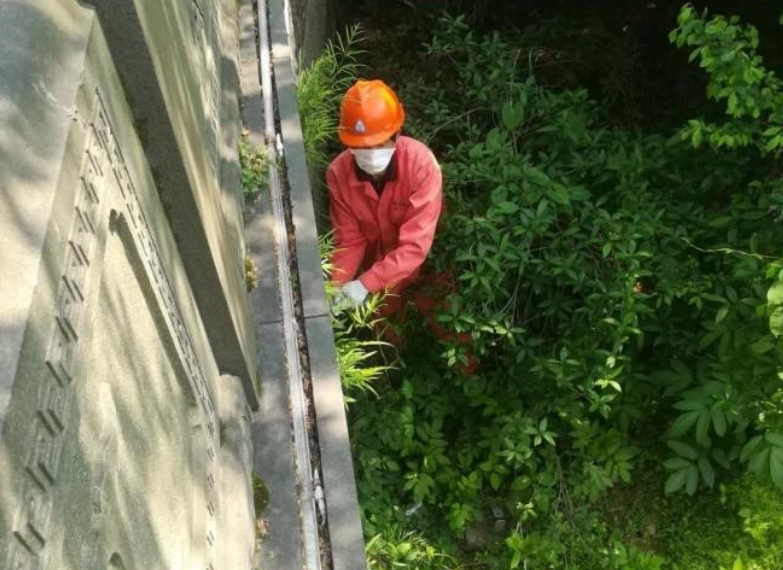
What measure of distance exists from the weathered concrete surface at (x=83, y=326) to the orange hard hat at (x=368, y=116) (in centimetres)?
197

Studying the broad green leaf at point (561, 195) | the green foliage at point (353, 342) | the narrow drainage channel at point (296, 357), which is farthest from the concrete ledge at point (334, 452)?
the broad green leaf at point (561, 195)

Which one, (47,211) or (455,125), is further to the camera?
(455,125)

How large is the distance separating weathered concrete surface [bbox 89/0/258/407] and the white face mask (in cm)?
80

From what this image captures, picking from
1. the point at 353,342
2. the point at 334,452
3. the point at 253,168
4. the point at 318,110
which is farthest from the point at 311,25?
the point at 334,452

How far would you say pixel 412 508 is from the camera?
13.9 ft

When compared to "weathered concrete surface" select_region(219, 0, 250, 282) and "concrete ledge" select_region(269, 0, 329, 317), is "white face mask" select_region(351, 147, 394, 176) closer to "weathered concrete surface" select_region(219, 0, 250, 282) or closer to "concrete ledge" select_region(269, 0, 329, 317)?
"concrete ledge" select_region(269, 0, 329, 317)

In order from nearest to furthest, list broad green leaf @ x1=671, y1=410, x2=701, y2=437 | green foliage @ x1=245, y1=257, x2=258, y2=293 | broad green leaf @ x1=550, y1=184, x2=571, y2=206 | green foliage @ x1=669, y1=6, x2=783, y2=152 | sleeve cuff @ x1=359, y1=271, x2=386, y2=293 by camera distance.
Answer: green foliage @ x1=245, y1=257, x2=258, y2=293 → green foliage @ x1=669, y1=6, x2=783, y2=152 → broad green leaf @ x1=671, y1=410, x2=701, y2=437 → sleeve cuff @ x1=359, y1=271, x2=386, y2=293 → broad green leaf @ x1=550, y1=184, x2=571, y2=206

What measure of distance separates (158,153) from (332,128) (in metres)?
2.69

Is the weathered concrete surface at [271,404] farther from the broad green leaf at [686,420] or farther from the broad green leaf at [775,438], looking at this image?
the broad green leaf at [775,438]

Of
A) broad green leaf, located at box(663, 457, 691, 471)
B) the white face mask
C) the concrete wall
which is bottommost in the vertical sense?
broad green leaf, located at box(663, 457, 691, 471)

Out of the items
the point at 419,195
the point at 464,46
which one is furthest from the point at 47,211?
the point at 464,46

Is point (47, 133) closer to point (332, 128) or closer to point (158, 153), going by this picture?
point (158, 153)

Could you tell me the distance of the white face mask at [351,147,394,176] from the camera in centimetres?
379

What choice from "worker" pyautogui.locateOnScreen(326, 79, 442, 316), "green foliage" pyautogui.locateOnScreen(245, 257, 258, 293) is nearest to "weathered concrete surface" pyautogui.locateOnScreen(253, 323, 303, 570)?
"green foliage" pyautogui.locateOnScreen(245, 257, 258, 293)
